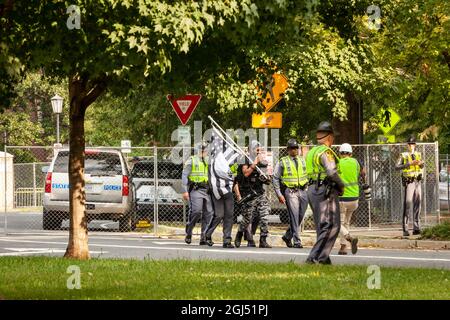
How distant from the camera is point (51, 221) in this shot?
28359mm

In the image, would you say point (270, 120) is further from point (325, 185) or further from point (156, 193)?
point (325, 185)

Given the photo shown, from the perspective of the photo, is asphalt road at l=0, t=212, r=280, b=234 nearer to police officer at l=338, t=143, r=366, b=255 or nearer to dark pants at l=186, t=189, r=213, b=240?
dark pants at l=186, t=189, r=213, b=240

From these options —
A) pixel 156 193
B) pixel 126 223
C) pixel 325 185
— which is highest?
pixel 325 185

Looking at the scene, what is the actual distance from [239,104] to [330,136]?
12161mm

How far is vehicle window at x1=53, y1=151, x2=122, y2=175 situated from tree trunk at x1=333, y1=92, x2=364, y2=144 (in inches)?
244

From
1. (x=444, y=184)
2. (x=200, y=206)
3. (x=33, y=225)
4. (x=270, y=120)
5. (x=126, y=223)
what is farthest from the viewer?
(x=444, y=184)

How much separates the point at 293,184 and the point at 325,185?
19.4ft

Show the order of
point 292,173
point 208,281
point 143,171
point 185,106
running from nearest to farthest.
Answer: point 208,281, point 292,173, point 185,106, point 143,171

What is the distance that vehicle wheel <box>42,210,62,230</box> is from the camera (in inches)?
1113

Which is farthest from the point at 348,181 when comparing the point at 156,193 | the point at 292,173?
the point at 156,193

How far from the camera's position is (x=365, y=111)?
1458 inches

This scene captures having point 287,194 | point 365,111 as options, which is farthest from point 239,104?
point 365,111

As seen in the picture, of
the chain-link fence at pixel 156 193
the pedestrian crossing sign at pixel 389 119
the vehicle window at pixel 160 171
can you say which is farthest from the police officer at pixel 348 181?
the pedestrian crossing sign at pixel 389 119

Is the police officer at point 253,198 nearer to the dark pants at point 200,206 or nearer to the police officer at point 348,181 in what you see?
the dark pants at point 200,206
